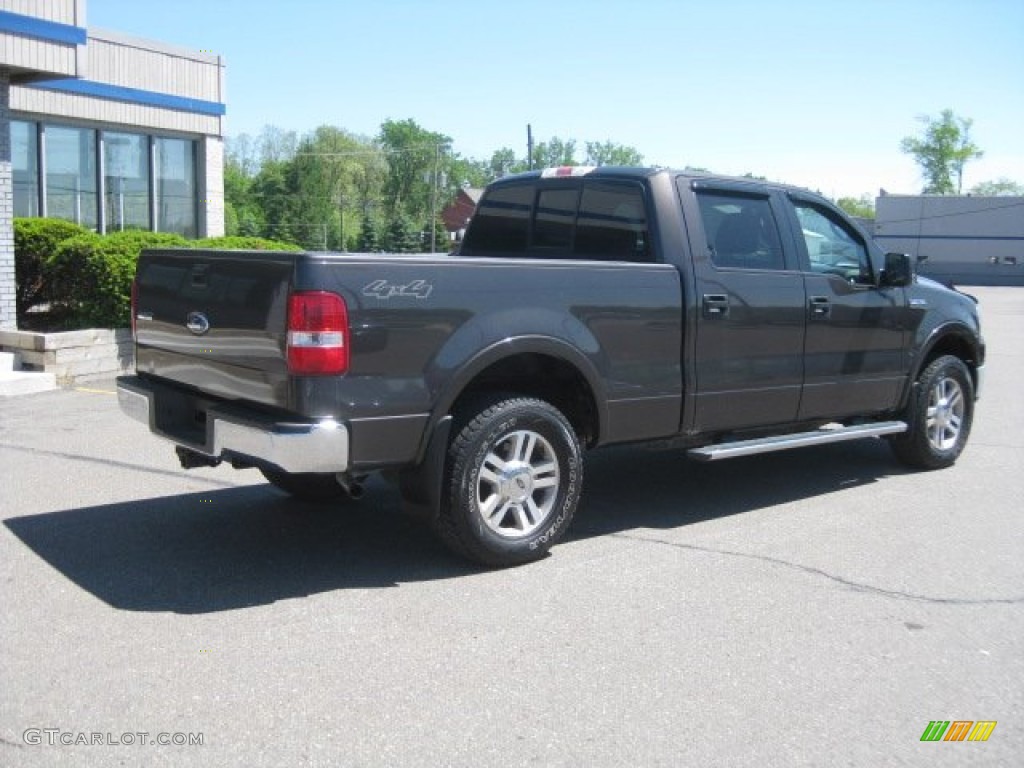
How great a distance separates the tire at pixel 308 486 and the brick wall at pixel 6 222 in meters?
6.72

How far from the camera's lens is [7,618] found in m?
4.61

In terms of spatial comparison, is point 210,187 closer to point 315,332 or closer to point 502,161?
point 315,332

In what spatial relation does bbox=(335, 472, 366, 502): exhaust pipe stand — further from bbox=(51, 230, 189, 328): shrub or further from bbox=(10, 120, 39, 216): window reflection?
bbox=(10, 120, 39, 216): window reflection

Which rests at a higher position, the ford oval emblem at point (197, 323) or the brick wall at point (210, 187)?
the brick wall at point (210, 187)

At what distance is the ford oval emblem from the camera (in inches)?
209

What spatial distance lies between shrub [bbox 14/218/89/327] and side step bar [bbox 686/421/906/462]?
952 centimetres

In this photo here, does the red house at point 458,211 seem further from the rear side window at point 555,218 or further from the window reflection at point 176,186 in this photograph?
the rear side window at point 555,218

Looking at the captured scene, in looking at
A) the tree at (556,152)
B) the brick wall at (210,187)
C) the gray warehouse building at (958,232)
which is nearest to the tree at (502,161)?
the tree at (556,152)

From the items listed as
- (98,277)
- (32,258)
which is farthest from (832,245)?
(32,258)

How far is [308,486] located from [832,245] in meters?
3.76

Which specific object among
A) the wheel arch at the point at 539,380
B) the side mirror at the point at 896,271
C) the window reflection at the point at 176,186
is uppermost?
the window reflection at the point at 176,186

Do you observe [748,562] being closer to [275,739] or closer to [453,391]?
[453,391]

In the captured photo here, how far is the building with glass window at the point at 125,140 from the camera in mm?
17719

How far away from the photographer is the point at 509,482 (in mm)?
5457
